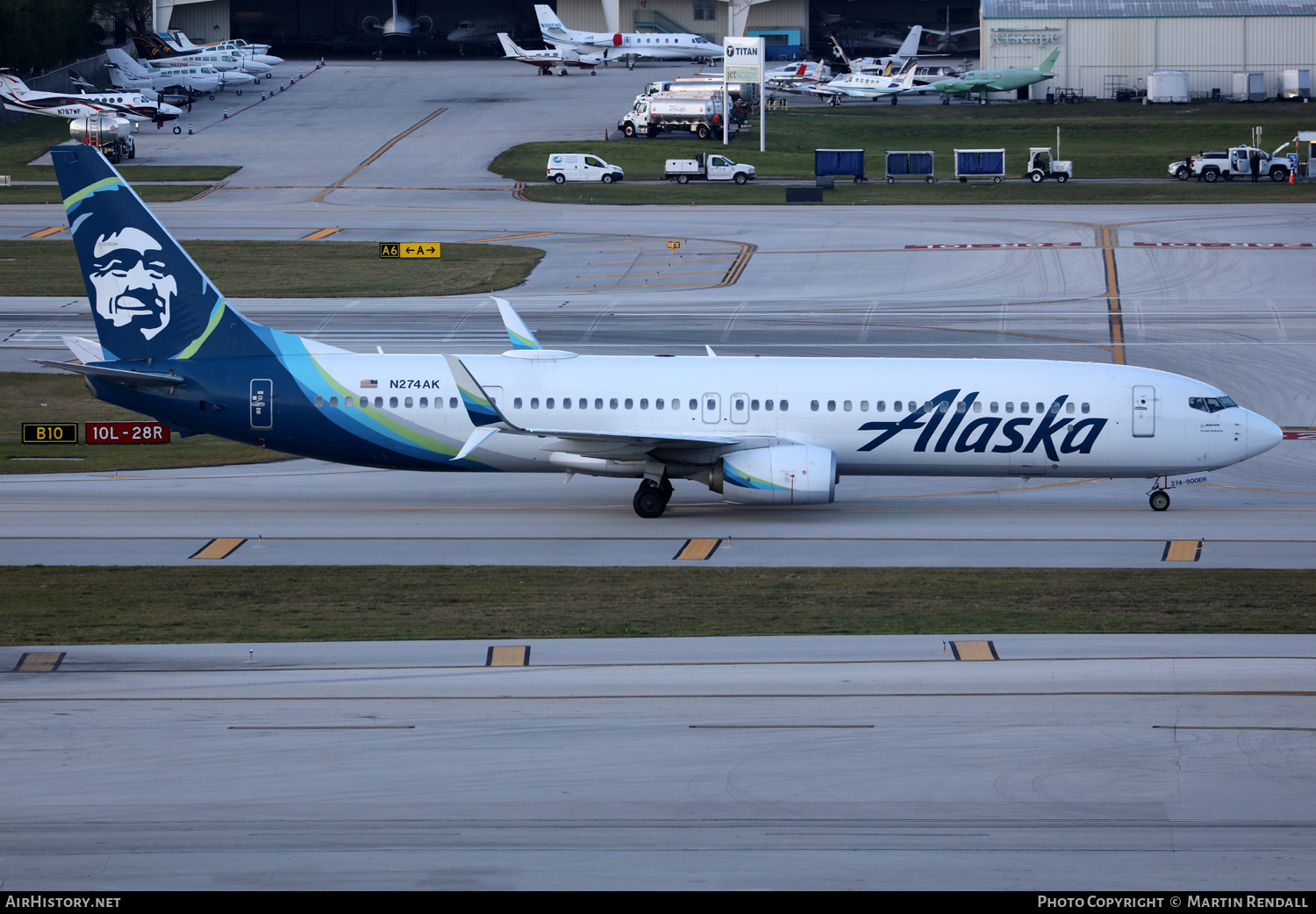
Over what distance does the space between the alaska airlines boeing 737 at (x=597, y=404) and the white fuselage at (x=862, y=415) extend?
4cm

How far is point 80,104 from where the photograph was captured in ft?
342

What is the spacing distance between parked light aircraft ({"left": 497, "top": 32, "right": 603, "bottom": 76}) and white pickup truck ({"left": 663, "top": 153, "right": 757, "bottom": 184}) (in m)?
50.6

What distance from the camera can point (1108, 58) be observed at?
119625 millimetres

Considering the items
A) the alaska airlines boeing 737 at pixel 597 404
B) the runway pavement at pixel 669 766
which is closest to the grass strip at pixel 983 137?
the alaska airlines boeing 737 at pixel 597 404

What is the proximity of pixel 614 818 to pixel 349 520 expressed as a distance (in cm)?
1864

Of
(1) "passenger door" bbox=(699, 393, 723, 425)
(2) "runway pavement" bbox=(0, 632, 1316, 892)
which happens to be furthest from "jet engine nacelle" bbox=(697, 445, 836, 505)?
(2) "runway pavement" bbox=(0, 632, 1316, 892)

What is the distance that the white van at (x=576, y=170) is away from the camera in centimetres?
9006

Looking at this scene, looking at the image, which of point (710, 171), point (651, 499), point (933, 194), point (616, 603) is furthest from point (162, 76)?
point (616, 603)

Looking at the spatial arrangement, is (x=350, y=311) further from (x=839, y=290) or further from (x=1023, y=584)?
(x=1023, y=584)

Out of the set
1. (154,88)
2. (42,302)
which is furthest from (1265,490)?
(154,88)

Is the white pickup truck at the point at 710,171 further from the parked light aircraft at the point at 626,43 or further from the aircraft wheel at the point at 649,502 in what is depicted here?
the aircraft wheel at the point at 649,502

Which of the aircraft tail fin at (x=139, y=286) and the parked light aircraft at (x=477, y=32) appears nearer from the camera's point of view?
the aircraft tail fin at (x=139, y=286)

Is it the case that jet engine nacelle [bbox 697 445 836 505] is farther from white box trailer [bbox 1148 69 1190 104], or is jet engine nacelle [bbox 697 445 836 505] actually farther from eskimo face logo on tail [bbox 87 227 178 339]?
white box trailer [bbox 1148 69 1190 104]
